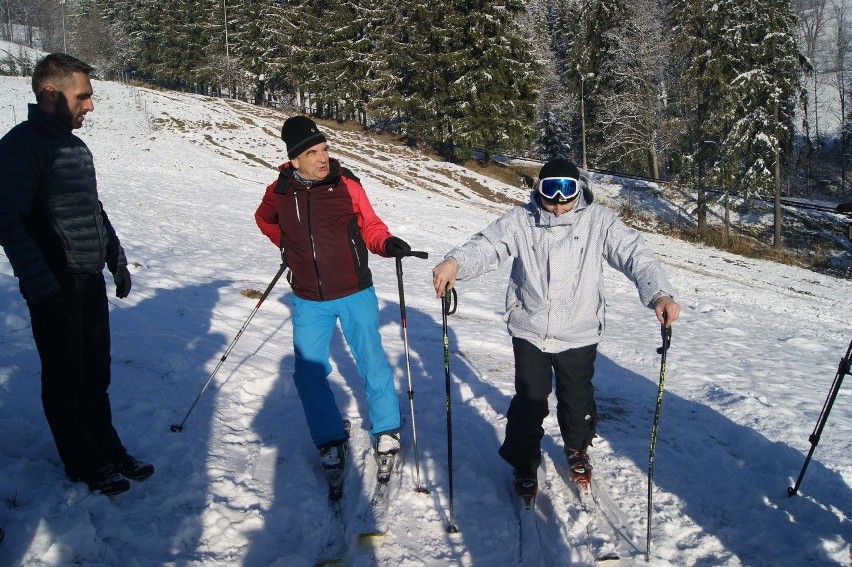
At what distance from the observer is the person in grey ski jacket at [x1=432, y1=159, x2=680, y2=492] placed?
3826mm

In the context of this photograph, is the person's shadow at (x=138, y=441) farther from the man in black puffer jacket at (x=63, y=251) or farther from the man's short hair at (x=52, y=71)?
the man's short hair at (x=52, y=71)

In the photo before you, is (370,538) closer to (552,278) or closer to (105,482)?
(105,482)

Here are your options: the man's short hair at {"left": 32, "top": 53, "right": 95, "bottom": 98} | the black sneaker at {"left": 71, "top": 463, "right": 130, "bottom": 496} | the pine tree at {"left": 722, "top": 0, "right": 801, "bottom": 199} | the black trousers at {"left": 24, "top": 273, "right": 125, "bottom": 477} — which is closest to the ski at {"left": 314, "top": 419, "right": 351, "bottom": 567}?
the black sneaker at {"left": 71, "top": 463, "right": 130, "bottom": 496}

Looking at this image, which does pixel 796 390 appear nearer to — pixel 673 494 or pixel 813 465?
pixel 813 465

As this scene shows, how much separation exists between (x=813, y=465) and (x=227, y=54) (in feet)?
202

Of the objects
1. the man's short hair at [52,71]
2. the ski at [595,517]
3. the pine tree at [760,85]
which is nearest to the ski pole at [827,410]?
the ski at [595,517]

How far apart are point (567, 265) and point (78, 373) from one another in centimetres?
309

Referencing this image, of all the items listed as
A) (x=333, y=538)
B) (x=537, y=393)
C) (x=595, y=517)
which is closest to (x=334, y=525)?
(x=333, y=538)

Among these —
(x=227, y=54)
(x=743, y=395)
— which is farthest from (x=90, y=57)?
(x=743, y=395)

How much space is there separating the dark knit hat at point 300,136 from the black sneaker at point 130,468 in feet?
7.51

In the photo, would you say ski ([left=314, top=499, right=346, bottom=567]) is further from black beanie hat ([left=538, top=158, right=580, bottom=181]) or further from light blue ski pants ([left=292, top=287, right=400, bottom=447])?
black beanie hat ([left=538, top=158, right=580, bottom=181])

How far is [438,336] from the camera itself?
8.27 metres

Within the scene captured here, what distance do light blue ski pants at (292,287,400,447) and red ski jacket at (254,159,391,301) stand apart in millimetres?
110

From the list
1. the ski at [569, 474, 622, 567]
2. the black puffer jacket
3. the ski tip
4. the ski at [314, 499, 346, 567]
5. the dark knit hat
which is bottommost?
the ski at [569, 474, 622, 567]
